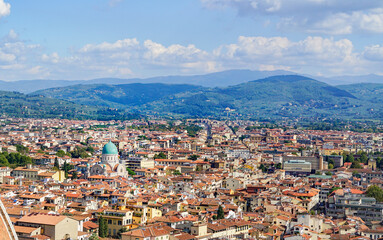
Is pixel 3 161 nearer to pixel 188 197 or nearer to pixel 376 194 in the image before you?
pixel 188 197

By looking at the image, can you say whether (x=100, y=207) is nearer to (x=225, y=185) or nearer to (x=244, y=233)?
(x=244, y=233)

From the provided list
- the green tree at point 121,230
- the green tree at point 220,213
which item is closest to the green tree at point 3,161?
the green tree at point 220,213

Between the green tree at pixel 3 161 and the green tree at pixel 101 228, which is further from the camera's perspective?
the green tree at pixel 3 161

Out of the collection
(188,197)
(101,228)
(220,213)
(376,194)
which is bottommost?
(376,194)

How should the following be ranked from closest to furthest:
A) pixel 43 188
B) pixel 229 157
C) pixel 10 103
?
pixel 43 188, pixel 229 157, pixel 10 103

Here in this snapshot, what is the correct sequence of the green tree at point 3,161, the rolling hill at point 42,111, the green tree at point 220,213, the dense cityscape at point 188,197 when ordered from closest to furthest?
the dense cityscape at point 188,197
the green tree at point 220,213
the green tree at point 3,161
the rolling hill at point 42,111

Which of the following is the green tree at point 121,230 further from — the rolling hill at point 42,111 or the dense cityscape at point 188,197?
the rolling hill at point 42,111

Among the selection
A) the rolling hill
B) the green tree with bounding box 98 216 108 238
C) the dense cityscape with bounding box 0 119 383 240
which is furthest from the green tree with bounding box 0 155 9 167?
the rolling hill

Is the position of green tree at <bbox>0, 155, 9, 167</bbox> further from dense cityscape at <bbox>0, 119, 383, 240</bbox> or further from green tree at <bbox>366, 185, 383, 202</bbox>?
green tree at <bbox>366, 185, 383, 202</bbox>

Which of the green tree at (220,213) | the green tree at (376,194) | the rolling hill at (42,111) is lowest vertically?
the rolling hill at (42,111)

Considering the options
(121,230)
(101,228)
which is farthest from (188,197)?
(101,228)

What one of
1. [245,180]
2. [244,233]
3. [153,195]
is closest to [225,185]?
[245,180]
